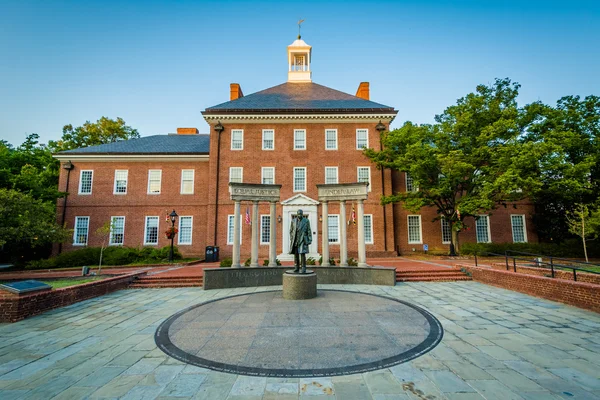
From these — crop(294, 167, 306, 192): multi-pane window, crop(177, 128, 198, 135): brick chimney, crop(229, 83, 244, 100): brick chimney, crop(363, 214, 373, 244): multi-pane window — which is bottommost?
crop(363, 214, 373, 244): multi-pane window

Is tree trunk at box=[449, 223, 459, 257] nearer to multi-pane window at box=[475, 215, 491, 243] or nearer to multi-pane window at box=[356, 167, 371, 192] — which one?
multi-pane window at box=[475, 215, 491, 243]

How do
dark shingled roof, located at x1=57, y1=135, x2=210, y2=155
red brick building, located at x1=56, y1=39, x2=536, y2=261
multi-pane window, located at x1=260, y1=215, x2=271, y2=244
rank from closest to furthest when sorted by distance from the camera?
multi-pane window, located at x1=260, y1=215, x2=271, y2=244
red brick building, located at x1=56, y1=39, x2=536, y2=261
dark shingled roof, located at x1=57, y1=135, x2=210, y2=155

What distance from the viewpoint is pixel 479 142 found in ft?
62.0

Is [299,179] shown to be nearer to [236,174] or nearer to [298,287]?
[236,174]

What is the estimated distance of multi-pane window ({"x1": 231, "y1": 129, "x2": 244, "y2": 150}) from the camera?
22.7 meters

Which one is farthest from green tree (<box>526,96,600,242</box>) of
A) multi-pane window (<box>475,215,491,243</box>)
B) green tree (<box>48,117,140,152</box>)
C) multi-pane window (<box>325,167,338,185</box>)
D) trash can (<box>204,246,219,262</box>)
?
green tree (<box>48,117,140,152</box>)

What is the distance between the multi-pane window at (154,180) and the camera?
23562 millimetres

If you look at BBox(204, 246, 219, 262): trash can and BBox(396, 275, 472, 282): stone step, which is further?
BBox(204, 246, 219, 262): trash can

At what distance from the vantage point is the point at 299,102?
78.7 ft

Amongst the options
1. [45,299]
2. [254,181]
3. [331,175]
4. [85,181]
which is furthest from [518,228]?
[85,181]

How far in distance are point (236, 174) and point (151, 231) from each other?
8832mm

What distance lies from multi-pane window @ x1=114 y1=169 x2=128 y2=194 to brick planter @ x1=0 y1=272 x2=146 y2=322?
14.9 meters

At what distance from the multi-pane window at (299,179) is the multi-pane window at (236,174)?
4.53 meters

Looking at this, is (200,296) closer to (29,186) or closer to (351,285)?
(351,285)
